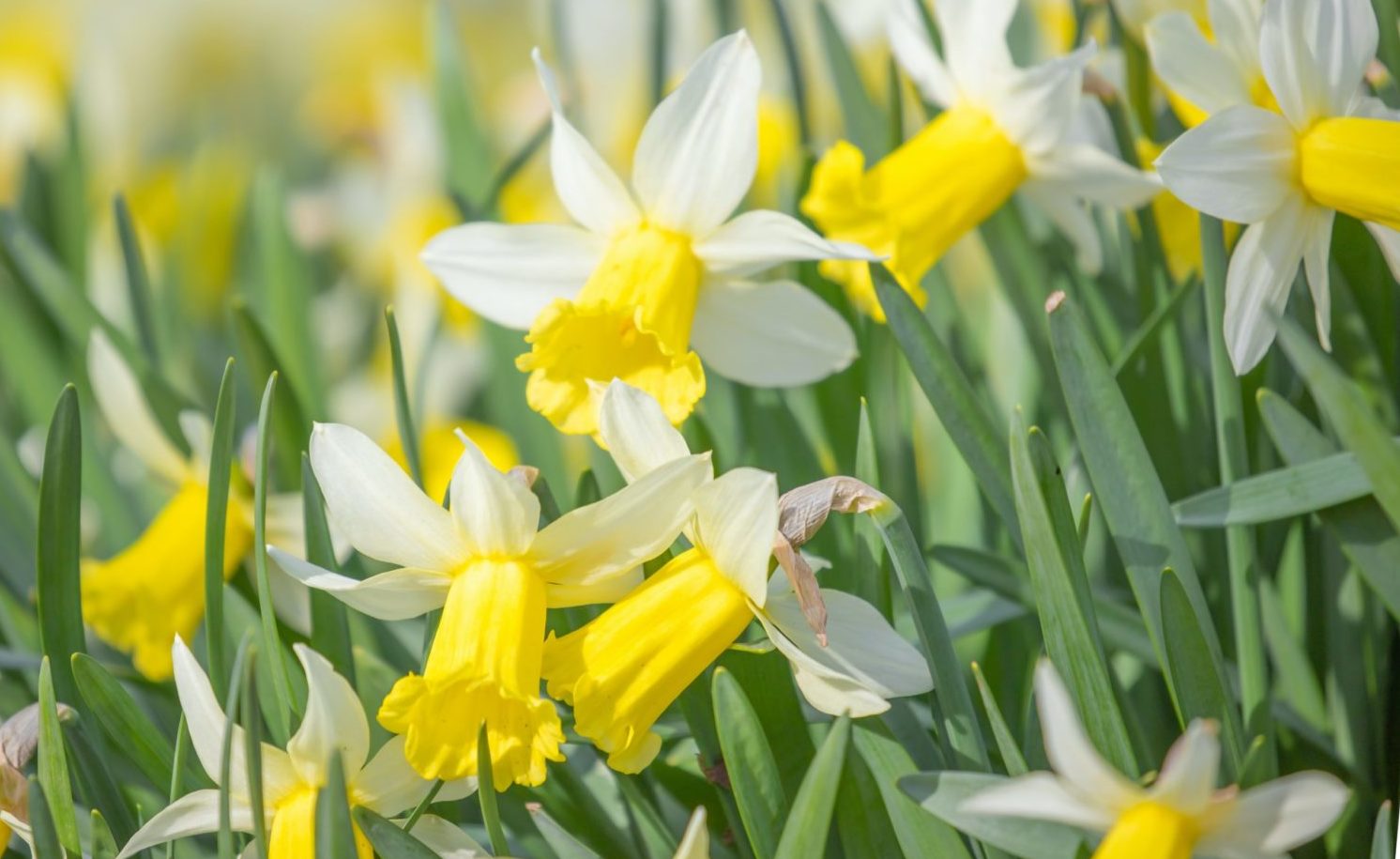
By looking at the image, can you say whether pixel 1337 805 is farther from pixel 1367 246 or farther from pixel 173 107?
pixel 173 107

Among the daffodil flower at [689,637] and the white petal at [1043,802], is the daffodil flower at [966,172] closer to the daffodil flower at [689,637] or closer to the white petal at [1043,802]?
the daffodil flower at [689,637]

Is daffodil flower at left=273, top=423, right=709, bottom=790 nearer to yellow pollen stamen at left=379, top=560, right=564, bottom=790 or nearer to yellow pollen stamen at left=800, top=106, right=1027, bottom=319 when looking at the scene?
yellow pollen stamen at left=379, top=560, right=564, bottom=790

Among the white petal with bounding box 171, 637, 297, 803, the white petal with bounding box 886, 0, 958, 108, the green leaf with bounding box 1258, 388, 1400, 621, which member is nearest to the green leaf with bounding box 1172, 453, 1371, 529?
the green leaf with bounding box 1258, 388, 1400, 621

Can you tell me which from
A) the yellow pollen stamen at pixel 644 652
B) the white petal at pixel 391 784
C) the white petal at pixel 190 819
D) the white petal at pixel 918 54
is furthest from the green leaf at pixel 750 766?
the white petal at pixel 918 54

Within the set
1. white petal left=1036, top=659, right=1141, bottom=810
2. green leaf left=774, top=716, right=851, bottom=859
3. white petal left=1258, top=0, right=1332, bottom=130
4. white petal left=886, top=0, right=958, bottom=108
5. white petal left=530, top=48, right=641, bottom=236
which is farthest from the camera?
white petal left=886, top=0, right=958, bottom=108

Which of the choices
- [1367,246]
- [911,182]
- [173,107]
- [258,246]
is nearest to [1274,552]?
[1367,246]

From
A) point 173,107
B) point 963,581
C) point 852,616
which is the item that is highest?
point 173,107
